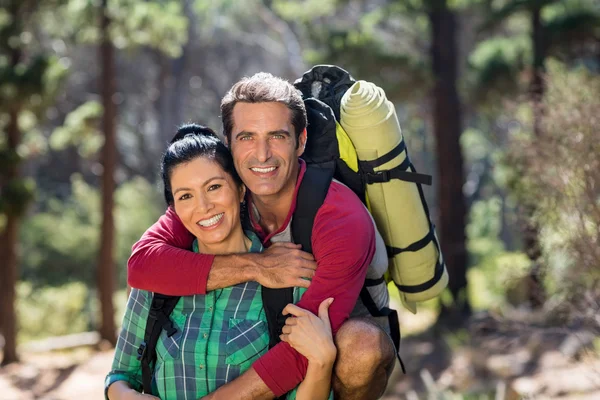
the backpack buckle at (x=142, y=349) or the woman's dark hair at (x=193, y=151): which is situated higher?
the woman's dark hair at (x=193, y=151)

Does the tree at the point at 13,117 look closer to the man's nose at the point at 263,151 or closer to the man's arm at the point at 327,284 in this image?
the man's nose at the point at 263,151

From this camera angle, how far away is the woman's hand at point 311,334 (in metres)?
2.58

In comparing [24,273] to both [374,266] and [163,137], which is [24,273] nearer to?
[163,137]

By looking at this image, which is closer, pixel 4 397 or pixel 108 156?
pixel 4 397

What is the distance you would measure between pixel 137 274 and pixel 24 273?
1774cm

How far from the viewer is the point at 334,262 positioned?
2592 millimetres

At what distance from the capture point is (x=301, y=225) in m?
2.77

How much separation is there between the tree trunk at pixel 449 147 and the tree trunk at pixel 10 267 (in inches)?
235

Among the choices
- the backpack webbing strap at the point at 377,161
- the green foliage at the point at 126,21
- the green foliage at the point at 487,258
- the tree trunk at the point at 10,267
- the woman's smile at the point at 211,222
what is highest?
the green foliage at the point at 126,21

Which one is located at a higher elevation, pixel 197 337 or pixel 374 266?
A: pixel 374 266

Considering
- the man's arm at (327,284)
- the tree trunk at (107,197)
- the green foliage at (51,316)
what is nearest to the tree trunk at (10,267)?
the tree trunk at (107,197)

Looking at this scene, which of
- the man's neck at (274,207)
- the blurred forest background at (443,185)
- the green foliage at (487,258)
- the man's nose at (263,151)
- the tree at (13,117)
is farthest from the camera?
the green foliage at (487,258)

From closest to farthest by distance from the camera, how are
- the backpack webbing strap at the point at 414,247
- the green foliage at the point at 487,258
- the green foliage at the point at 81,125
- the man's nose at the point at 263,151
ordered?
1. the man's nose at the point at 263,151
2. the backpack webbing strap at the point at 414,247
3. the green foliage at the point at 81,125
4. the green foliage at the point at 487,258

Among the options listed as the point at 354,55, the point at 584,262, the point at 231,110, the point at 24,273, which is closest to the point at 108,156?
the point at 354,55
